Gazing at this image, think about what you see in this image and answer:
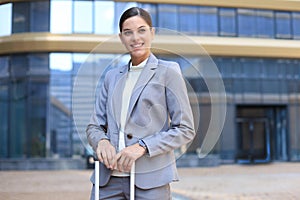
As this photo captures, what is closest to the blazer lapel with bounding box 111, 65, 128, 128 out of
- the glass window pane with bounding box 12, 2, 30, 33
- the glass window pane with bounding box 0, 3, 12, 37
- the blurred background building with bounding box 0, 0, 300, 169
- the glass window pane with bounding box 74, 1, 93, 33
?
the blurred background building with bounding box 0, 0, 300, 169

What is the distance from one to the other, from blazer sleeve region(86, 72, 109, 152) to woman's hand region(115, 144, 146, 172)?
10 cm

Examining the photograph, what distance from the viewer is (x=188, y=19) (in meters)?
21.1

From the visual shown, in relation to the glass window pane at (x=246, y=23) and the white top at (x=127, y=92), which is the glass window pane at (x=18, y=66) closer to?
the glass window pane at (x=246, y=23)

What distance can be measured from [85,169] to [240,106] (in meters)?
8.53

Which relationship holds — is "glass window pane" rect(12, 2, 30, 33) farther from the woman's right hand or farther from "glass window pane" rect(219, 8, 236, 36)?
the woman's right hand

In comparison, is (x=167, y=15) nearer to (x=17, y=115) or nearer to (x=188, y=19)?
(x=188, y=19)

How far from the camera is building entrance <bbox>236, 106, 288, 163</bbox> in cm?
2266

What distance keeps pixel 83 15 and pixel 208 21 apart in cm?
560

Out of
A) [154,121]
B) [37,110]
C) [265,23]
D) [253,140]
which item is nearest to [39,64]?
[37,110]

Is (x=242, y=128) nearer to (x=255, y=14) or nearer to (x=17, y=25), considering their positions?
(x=255, y=14)

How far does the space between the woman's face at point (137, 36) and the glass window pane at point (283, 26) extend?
844 inches

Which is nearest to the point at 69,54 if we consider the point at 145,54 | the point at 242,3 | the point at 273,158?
the point at 242,3

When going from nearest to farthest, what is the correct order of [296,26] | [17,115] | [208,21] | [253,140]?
[17,115], [208,21], [296,26], [253,140]

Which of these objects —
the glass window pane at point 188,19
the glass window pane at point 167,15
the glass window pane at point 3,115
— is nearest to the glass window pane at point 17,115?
the glass window pane at point 3,115
